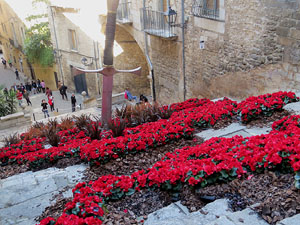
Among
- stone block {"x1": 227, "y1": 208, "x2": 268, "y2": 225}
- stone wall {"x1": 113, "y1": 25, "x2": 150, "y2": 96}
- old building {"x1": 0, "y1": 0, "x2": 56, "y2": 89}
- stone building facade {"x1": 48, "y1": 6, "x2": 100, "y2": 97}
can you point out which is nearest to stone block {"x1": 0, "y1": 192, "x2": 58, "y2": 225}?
stone block {"x1": 227, "y1": 208, "x2": 268, "y2": 225}

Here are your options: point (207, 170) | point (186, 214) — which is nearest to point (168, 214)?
point (186, 214)

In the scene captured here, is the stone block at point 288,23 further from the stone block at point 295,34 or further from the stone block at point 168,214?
the stone block at point 168,214

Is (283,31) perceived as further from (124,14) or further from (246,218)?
(124,14)

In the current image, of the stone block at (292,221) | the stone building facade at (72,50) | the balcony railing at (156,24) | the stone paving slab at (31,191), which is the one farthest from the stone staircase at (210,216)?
the stone building facade at (72,50)

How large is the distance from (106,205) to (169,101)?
10661 mm

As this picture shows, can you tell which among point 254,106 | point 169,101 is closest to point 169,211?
point 254,106

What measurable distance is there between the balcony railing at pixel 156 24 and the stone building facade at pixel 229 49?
0.59 feet

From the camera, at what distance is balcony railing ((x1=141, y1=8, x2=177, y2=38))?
11773 millimetres

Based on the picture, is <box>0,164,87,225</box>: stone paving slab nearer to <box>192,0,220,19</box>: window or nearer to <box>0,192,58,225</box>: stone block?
<box>0,192,58,225</box>: stone block

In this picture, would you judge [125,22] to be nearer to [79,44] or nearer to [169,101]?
[169,101]

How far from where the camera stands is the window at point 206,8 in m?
9.40

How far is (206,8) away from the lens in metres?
9.88

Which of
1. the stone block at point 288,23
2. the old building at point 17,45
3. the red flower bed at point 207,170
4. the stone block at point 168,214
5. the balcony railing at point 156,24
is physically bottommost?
the old building at point 17,45

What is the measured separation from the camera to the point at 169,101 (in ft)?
45.3
